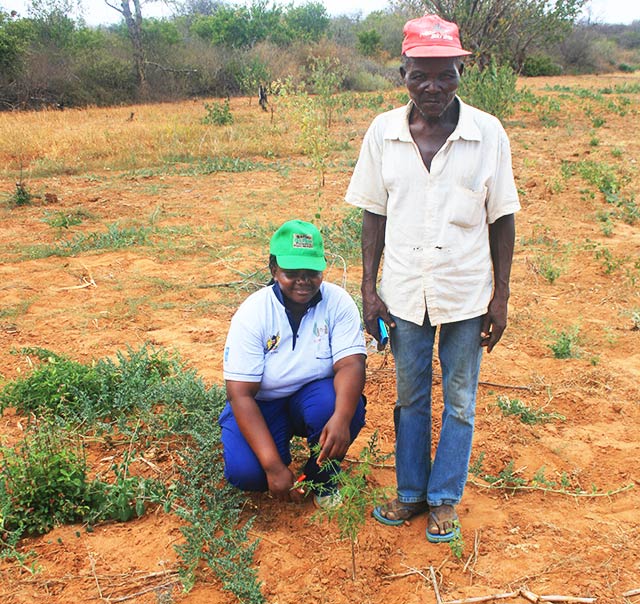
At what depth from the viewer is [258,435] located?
2.37 meters

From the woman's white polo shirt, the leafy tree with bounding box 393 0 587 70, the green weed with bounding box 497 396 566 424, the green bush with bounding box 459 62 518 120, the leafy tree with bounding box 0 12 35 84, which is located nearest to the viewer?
the woman's white polo shirt

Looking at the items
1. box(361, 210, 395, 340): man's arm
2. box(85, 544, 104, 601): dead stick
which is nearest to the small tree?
box(361, 210, 395, 340): man's arm

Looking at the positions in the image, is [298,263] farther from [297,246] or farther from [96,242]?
[96,242]

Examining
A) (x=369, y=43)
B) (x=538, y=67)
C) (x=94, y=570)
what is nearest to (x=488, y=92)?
(x=94, y=570)

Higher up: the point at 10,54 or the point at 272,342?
the point at 10,54

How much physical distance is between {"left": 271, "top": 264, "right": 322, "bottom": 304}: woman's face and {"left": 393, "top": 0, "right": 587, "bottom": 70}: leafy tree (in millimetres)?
12256

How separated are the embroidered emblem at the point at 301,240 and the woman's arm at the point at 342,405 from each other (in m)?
0.45

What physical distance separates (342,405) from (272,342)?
0.35 m

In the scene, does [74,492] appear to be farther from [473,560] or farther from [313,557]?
[473,560]

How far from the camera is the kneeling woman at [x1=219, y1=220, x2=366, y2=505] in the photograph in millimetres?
2375

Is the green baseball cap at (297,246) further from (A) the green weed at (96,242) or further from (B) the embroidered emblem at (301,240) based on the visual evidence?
(A) the green weed at (96,242)

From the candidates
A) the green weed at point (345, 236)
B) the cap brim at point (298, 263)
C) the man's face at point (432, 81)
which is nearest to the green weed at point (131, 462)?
the cap brim at point (298, 263)

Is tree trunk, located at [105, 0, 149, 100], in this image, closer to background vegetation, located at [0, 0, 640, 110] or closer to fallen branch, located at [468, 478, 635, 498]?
background vegetation, located at [0, 0, 640, 110]

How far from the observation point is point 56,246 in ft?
21.2
